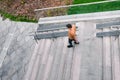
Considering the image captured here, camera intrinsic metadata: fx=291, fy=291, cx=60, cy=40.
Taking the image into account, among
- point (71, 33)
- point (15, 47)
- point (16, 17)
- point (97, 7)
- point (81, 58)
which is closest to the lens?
point (71, 33)

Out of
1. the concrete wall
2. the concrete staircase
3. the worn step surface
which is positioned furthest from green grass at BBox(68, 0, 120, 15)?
the concrete wall

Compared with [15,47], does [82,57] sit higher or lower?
higher

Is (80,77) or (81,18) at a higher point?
(81,18)

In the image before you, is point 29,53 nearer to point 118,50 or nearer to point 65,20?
point 65,20

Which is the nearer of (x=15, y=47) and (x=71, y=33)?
(x=71, y=33)

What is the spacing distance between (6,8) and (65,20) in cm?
623

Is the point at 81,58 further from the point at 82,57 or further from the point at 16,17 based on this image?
the point at 16,17

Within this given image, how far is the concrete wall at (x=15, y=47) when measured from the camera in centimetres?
1605

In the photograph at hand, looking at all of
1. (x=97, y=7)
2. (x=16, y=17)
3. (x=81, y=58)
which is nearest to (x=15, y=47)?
(x=16, y=17)

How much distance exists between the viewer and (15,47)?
17344 millimetres

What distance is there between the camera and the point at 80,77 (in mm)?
12164

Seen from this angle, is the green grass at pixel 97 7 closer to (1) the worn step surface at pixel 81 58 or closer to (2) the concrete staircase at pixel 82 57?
(2) the concrete staircase at pixel 82 57

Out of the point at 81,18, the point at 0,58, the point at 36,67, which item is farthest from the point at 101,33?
the point at 0,58

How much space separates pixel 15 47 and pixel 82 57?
573cm
